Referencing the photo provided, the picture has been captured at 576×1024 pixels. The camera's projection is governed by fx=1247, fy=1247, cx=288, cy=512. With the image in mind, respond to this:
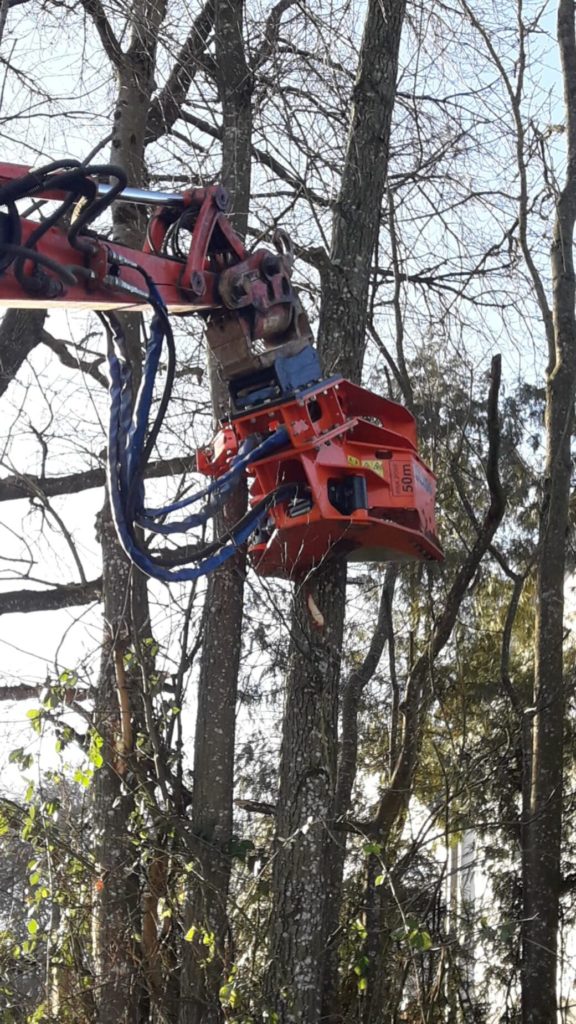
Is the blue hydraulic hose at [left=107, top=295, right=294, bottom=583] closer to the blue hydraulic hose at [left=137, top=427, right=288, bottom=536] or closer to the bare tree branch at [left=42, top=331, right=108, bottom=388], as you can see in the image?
the blue hydraulic hose at [left=137, top=427, right=288, bottom=536]

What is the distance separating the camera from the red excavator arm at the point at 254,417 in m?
4.33

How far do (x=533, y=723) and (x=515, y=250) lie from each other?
357cm

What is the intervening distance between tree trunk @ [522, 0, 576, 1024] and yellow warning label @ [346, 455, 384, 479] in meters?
2.87

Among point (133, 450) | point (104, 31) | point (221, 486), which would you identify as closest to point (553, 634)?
point (221, 486)

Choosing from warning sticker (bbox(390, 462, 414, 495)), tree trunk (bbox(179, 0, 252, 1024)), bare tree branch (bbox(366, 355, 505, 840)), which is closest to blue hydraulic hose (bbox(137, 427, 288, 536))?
warning sticker (bbox(390, 462, 414, 495))

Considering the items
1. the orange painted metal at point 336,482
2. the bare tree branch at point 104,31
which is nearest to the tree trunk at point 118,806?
the bare tree branch at point 104,31

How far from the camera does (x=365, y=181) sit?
6.44 meters

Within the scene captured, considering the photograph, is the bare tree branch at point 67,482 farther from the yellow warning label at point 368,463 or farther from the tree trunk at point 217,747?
the yellow warning label at point 368,463

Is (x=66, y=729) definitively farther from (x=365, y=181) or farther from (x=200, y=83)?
(x=200, y=83)

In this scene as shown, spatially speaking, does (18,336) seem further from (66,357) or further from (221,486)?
(221,486)

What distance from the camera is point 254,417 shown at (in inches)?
204

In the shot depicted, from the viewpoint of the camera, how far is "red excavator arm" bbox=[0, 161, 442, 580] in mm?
4328

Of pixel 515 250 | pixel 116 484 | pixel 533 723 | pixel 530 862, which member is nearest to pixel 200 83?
pixel 515 250

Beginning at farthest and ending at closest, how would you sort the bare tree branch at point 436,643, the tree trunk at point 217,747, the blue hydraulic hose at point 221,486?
the bare tree branch at point 436,643 < the tree trunk at point 217,747 < the blue hydraulic hose at point 221,486
